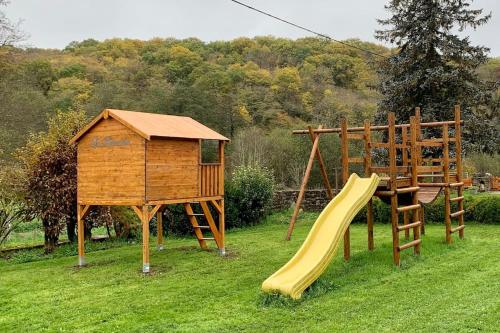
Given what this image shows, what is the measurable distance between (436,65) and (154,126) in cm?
1427

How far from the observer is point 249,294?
7.87m

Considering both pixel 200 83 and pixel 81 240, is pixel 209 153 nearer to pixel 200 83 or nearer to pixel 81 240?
pixel 200 83

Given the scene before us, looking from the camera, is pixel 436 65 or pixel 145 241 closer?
pixel 145 241

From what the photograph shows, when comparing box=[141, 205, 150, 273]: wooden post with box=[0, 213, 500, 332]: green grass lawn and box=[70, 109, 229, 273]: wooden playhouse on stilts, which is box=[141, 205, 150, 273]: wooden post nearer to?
box=[70, 109, 229, 273]: wooden playhouse on stilts

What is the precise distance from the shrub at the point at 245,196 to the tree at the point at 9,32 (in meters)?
9.85

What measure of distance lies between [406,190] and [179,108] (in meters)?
21.2

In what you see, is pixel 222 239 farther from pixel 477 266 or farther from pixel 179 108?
pixel 179 108

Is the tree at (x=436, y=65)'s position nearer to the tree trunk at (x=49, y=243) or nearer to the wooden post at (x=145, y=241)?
the wooden post at (x=145, y=241)

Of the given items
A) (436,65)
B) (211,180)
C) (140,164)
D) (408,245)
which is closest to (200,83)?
(436,65)

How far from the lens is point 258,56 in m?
38.5

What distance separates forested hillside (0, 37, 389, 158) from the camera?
90.5 feet

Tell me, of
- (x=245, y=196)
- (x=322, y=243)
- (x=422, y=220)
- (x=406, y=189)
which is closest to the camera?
(x=322, y=243)

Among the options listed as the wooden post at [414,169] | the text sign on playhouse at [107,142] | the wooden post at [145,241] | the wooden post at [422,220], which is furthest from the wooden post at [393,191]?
the text sign on playhouse at [107,142]

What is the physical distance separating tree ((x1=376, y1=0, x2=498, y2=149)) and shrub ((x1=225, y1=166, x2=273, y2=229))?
6517 mm
